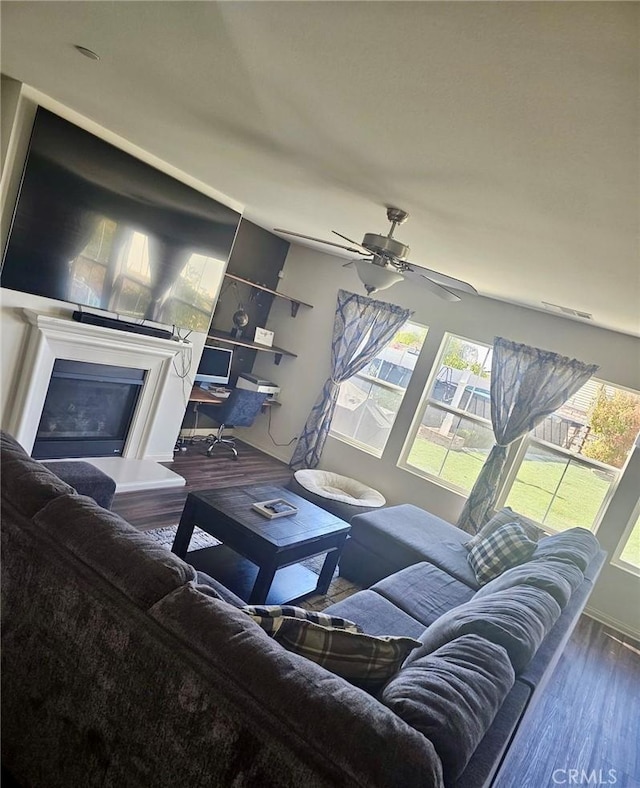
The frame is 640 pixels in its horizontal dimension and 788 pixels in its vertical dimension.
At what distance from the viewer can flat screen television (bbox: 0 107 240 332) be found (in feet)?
10.6

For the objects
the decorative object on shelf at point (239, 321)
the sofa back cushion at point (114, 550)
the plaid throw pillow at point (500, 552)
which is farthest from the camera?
the decorative object on shelf at point (239, 321)

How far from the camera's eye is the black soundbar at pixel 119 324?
3728mm

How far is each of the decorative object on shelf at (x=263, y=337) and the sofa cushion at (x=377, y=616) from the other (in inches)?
148

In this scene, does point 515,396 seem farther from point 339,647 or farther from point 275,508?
point 339,647

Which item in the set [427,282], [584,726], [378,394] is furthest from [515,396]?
[584,726]

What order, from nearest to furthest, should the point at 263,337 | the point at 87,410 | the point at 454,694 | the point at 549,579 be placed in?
the point at 454,694, the point at 549,579, the point at 87,410, the point at 263,337

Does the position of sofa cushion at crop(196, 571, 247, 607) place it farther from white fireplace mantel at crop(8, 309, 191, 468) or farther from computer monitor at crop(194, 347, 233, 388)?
computer monitor at crop(194, 347, 233, 388)

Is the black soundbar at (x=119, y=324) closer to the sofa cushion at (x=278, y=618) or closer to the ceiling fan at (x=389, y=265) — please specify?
the ceiling fan at (x=389, y=265)

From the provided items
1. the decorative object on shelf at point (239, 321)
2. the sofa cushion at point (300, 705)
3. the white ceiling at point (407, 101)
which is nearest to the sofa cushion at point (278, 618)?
the sofa cushion at point (300, 705)

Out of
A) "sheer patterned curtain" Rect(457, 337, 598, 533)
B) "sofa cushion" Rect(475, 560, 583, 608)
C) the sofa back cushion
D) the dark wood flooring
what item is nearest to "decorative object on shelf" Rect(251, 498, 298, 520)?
the dark wood flooring

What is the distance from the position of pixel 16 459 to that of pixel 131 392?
2.73 meters

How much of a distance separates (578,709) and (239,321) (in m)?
4.37

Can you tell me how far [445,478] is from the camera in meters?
5.31

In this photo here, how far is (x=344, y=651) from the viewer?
1544 mm
